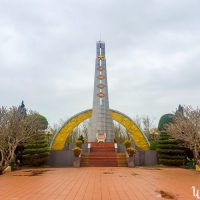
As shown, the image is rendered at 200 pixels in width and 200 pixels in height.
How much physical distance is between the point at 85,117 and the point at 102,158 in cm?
873

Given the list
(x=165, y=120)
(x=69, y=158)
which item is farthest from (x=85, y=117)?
(x=165, y=120)

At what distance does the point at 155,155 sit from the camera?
23766mm

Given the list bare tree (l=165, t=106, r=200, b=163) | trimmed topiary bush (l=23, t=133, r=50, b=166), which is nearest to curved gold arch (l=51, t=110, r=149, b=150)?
trimmed topiary bush (l=23, t=133, r=50, b=166)

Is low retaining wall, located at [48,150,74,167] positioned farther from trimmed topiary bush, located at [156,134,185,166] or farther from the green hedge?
the green hedge

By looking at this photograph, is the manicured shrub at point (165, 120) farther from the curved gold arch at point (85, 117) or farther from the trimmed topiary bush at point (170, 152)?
the curved gold arch at point (85, 117)

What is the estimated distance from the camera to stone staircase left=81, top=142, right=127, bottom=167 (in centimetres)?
2138

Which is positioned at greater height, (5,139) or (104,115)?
(104,115)

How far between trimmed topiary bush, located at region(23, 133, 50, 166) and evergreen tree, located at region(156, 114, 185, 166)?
9406mm

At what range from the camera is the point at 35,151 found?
840 inches

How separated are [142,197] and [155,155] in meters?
16.8

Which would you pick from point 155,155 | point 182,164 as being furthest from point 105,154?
point 182,164

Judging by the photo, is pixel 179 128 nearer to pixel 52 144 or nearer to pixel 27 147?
pixel 27 147

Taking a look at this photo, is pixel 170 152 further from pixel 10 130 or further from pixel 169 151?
pixel 10 130

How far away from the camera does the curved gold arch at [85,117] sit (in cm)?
2841
